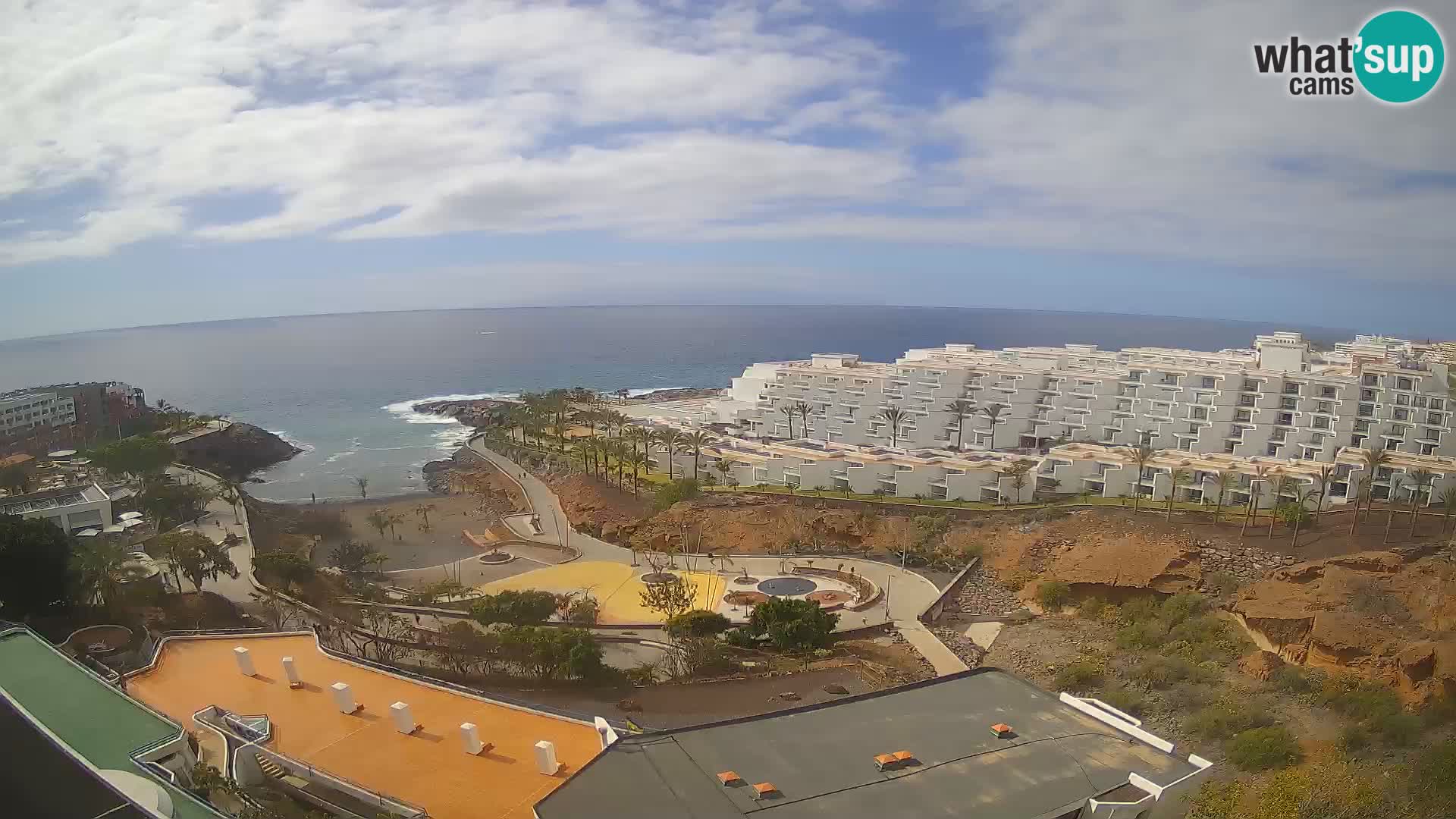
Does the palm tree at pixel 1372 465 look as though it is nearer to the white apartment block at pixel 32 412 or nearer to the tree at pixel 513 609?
the tree at pixel 513 609

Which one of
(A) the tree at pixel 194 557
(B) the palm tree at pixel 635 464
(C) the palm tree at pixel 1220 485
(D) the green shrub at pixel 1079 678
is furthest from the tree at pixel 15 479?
(C) the palm tree at pixel 1220 485

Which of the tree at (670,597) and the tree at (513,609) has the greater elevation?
the tree at (513,609)

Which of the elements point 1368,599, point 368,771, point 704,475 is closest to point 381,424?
point 704,475

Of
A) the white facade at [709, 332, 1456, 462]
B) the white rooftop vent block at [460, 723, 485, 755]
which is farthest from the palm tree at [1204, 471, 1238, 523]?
the white rooftop vent block at [460, 723, 485, 755]

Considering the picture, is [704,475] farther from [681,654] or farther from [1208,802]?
[1208,802]

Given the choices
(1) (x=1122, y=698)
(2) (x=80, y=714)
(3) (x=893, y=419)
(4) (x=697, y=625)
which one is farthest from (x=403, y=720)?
(3) (x=893, y=419)
